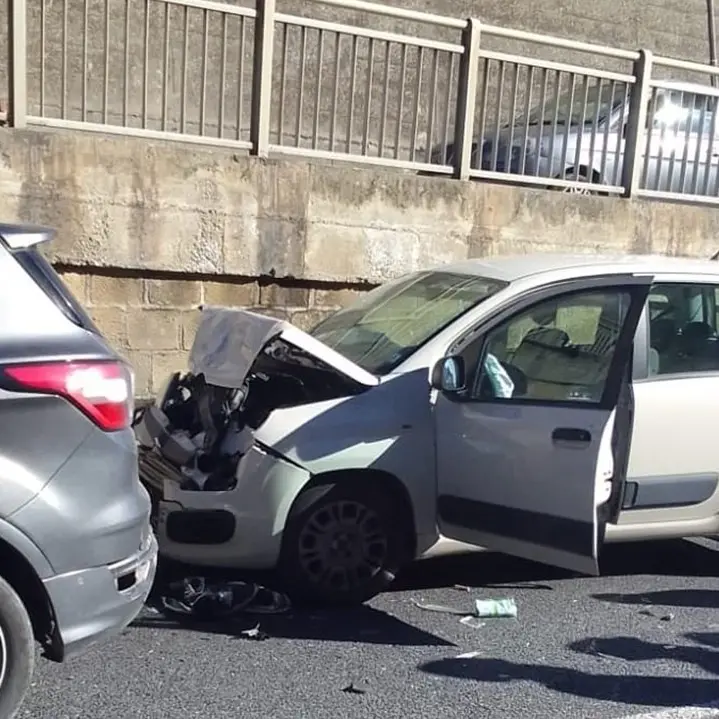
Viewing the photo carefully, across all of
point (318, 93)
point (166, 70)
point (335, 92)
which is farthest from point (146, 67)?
point (335, 92)

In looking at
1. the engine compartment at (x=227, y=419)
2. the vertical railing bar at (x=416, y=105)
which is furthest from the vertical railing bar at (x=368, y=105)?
the engine compartment at (x=227, y=419)

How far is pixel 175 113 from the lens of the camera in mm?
8070

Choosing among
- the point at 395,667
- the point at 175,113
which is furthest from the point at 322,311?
the point at 395,667

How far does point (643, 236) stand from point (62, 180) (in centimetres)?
502

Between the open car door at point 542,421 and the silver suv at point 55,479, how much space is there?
1.85 metres

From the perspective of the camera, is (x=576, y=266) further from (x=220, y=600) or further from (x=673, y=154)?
(x=673, y=154)

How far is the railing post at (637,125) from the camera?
31.3 feet

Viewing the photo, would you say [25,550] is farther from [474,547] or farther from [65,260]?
[65,260]

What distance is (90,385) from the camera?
146 inches

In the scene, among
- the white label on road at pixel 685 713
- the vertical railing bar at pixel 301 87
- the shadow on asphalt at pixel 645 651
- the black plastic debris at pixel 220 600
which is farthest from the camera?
the vertical railing bar at pixel 301 87

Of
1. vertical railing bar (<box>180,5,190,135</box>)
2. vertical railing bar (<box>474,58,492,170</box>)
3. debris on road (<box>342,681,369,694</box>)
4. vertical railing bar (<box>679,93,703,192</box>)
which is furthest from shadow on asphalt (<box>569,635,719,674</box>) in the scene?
vertical railing bar (<box>679,93,703,192</box>)

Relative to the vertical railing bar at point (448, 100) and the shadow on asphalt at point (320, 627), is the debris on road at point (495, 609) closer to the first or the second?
the shadow on asphalt at point (320, 627)

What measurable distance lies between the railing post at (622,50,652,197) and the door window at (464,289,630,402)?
4525 mm

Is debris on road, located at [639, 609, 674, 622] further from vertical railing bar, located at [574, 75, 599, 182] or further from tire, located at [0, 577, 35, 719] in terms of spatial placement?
vertical railing bar, located at [574, 75, 599, 182]
